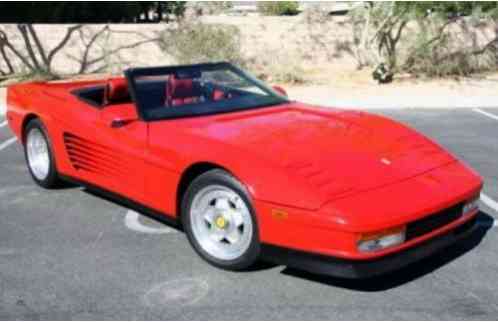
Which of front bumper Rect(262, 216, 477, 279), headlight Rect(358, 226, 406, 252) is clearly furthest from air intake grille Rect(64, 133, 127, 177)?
headlight Rect(358, 226, 406, 252)

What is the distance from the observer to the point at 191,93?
4.79m

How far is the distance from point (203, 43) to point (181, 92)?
1116cm

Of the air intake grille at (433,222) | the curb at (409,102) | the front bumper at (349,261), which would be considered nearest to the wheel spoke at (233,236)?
the front bumper at (349,261)

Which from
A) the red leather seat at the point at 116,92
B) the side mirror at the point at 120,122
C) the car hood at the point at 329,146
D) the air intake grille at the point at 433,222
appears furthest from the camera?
the red leather seat at the point at 116,92

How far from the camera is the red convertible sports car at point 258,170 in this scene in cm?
334

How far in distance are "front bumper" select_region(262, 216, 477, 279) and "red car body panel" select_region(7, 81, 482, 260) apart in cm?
5

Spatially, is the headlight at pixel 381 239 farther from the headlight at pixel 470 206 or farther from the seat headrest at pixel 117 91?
the seat headrest at pixel 117 91

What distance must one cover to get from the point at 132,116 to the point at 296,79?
11180mm

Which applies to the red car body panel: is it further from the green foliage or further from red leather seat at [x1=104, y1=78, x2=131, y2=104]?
the green foliage

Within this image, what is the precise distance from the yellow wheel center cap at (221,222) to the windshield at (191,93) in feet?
3.31

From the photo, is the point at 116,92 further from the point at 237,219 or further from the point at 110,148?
the point at 237,219

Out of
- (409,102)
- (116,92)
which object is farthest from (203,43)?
(116,92)

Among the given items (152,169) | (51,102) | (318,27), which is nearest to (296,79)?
(318,27)

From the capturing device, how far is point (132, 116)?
452 cm
